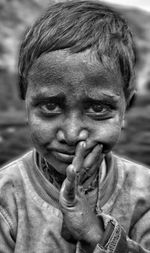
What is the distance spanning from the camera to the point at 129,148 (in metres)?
5.76

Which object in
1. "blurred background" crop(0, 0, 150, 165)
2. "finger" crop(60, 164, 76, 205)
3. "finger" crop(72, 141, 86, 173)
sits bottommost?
"blurred background" crop(0, 0, 150, 165)

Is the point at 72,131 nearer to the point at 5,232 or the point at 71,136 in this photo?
the point at 71,136

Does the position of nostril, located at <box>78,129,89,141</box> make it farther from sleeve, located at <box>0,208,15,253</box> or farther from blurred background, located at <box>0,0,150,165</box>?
blurred background, located at <box>0,0,150,165</box>

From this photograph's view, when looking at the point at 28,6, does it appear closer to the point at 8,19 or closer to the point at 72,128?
the point at 8,19

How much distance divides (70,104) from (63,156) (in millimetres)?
173

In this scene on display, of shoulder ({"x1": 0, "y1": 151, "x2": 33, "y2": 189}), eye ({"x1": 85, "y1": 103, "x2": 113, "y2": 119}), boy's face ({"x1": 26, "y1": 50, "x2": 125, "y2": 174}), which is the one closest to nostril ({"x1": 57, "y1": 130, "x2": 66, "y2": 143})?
boy's face ({"x1": 26, "y1": 50, "x2": 125, "y2": 174})

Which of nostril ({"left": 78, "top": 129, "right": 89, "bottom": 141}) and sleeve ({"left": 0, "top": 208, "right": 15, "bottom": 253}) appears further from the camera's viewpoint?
sleeve ({"left": 0, "top": 208, "right": 15, "bottom": 253})

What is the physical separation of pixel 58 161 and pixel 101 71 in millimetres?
332

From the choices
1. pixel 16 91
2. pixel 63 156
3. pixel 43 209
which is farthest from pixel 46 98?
pixel 16 91

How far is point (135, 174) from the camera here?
7.75 feet

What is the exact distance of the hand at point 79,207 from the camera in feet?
6.27

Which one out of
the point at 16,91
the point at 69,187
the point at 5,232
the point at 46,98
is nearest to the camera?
the point at 69,187

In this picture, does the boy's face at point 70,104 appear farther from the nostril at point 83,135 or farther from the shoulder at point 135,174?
the shoulder at point 135,174

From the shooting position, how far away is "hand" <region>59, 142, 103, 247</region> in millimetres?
1910
